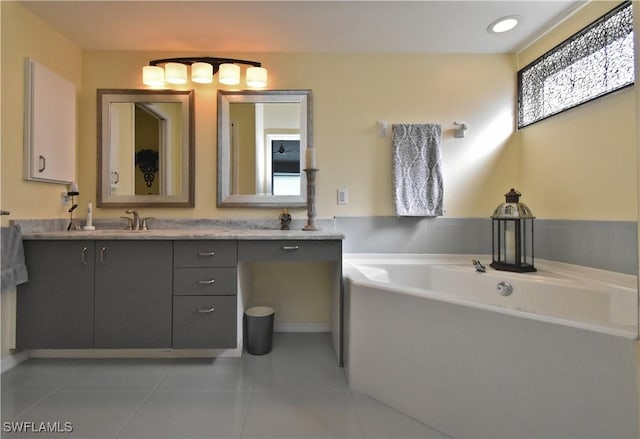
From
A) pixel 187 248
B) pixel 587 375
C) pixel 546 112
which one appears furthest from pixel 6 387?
pixel 546 112

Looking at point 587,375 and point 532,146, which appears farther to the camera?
point 532,146

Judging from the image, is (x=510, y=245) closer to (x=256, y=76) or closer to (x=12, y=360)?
(x=256, y=76)

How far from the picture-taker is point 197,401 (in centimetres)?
138

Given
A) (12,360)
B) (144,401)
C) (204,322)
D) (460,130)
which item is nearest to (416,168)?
(460,130)

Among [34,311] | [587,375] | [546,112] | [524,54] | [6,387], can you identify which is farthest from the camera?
[524,54]

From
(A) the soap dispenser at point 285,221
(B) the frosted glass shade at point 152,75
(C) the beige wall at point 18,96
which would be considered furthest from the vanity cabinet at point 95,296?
(B) the frosted glass shade at point 152,75

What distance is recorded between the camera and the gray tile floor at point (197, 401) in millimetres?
1197

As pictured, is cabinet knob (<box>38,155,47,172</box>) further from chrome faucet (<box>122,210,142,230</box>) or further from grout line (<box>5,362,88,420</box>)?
grout line (<box>5,362,88,420</box>)

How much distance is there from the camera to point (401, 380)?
51.2 inches

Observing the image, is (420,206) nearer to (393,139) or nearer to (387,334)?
(393,139)

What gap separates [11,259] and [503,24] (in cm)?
321

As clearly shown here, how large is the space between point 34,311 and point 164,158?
1.20m

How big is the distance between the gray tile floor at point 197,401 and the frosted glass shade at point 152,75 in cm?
187

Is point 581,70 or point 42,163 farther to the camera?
point 42,163
